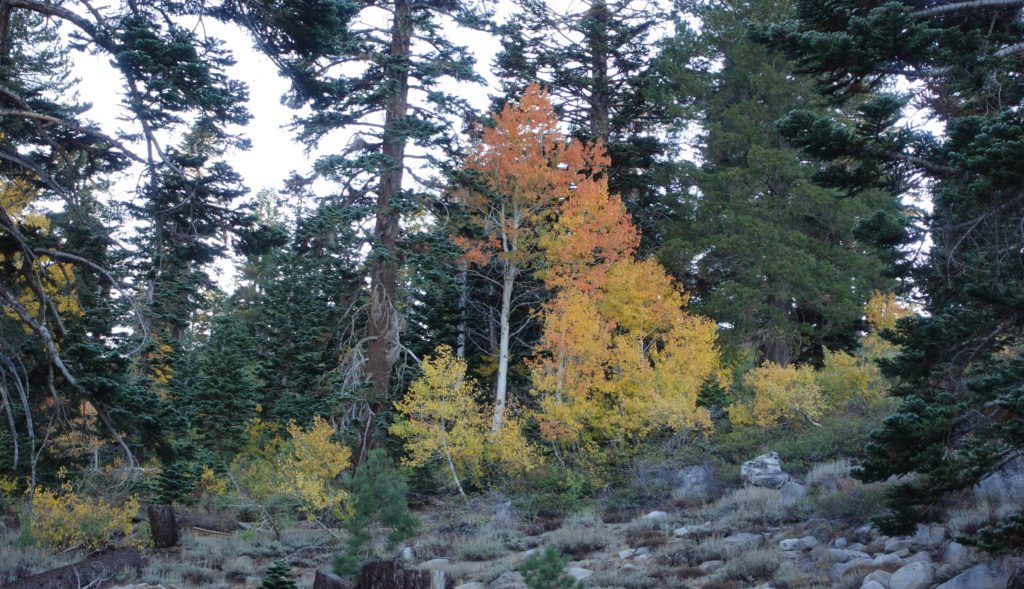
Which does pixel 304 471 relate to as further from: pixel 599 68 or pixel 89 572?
pixel 599 68

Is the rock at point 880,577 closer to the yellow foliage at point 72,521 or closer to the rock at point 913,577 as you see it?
the rock at point 913,577

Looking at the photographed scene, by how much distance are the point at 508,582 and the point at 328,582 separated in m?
3.45

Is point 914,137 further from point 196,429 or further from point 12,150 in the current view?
point 196,429

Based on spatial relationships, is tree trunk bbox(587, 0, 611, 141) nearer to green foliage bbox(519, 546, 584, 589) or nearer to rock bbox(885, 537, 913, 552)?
rock bbox(885, 537, 913, 552)

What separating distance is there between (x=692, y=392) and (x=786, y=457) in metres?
3.71

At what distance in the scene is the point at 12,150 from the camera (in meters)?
8.88

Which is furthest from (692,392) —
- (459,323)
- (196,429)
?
(196,429)

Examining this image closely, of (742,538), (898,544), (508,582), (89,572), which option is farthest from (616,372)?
(89,572)

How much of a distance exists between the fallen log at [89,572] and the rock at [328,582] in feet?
13.3

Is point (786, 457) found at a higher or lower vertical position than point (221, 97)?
lower

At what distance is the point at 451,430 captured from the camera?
62.5 feet

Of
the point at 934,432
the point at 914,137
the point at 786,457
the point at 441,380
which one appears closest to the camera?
the point at 934,432

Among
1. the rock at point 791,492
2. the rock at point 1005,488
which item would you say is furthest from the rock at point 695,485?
the rock at point 1005,488

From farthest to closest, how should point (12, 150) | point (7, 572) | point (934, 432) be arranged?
1. point (7, 572)
2. point (12, 150)
3. point (934, 432)
